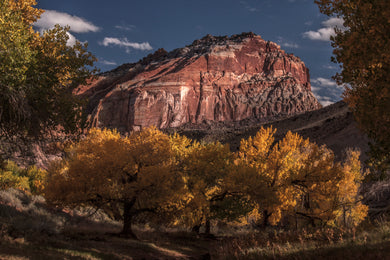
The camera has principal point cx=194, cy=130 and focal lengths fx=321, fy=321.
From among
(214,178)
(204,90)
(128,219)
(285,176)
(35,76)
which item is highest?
(204,90)

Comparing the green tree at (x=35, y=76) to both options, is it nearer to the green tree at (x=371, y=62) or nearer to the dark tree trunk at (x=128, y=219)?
the dark tree trunk at (x=128, y=219)

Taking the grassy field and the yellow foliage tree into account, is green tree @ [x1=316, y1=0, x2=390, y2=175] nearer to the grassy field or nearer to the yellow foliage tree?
the grassy field

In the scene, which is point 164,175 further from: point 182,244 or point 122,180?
point 182,244

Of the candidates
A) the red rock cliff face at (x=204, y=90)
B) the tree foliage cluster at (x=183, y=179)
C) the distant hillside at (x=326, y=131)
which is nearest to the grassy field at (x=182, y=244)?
the tree foliage cluster at (x=183, y=179)

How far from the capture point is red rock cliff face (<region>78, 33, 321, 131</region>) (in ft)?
459

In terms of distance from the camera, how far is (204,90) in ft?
496

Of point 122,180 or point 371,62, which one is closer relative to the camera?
point 371,62

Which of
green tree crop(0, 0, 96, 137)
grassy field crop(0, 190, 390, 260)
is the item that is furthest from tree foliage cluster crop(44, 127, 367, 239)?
green tree crop(0, 0, 96, 137)

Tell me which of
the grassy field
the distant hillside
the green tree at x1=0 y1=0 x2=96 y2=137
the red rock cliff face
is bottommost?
the grassy field

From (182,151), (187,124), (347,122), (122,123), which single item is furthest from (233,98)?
(182,151)

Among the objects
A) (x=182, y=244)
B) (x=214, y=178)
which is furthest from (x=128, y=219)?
(x=214, y=178)

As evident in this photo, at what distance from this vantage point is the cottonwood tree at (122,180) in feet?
57.7

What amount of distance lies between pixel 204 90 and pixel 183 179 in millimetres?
133909

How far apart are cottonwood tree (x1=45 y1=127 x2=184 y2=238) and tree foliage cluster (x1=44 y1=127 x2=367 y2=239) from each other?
0.17 ft
